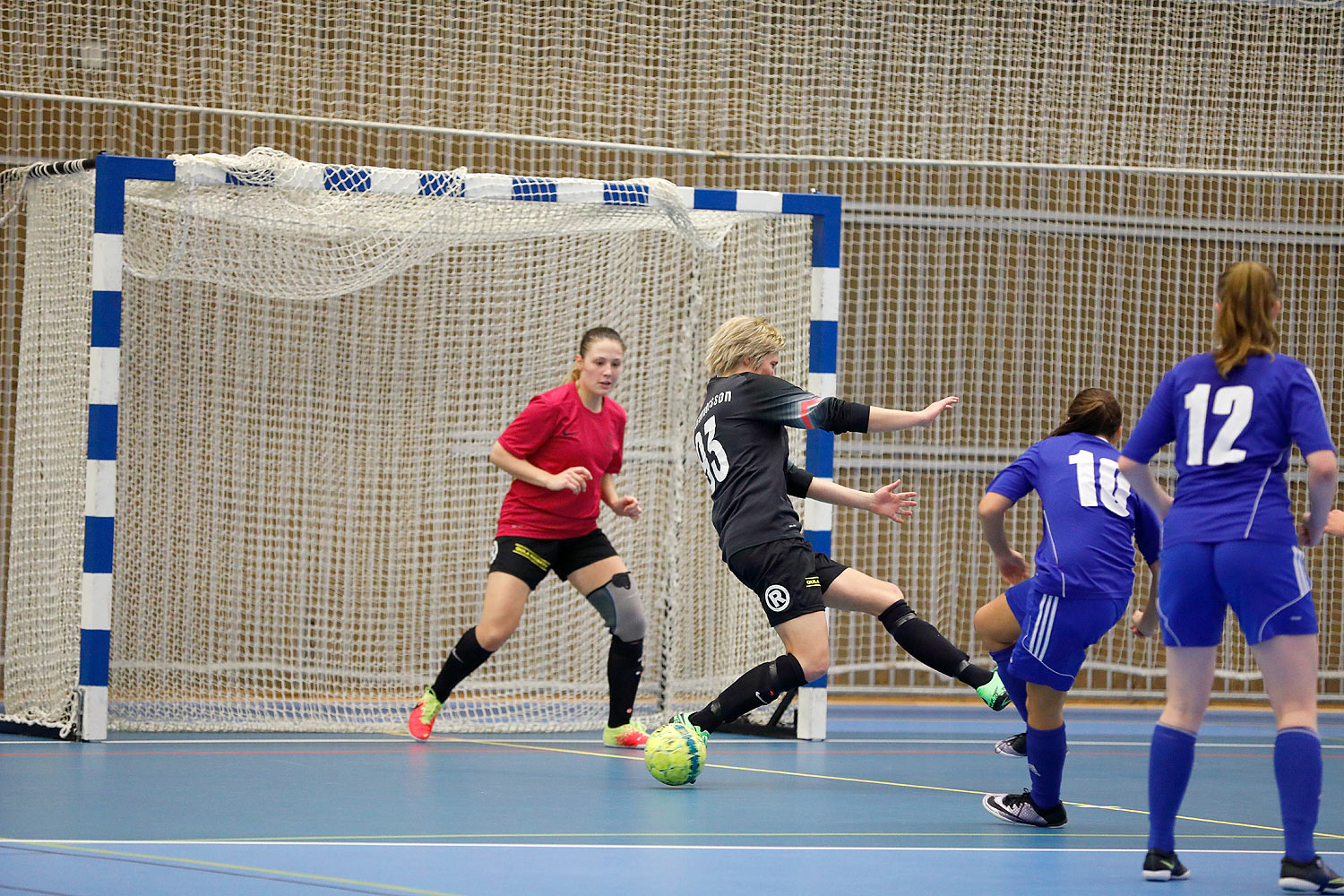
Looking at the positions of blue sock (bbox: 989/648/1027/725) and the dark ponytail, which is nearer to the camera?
the dark ponytail

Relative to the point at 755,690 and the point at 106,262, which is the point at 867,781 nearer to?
the point at 755,690

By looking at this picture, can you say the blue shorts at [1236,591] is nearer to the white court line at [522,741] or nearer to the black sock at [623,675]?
the black sock at [623,675]

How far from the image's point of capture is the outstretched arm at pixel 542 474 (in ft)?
21.3

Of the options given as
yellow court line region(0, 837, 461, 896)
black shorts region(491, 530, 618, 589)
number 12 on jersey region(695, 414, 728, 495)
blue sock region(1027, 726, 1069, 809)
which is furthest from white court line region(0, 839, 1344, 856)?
black shorts region(491, 530, 618, 589)

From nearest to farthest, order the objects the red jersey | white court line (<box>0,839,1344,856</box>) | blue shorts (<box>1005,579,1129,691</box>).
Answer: white court line (<box>0,839,1344,856</box>) → blue shorts (<box>1005,579,1129,691</box>) → the red jersey

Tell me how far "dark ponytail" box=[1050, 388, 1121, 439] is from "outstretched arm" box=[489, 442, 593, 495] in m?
2.08

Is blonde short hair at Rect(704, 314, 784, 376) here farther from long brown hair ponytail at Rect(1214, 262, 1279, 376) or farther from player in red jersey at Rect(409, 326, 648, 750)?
long brown hair ponytail at Rect(1214, 262, 1279, 376)

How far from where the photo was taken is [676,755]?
5488 millimetres

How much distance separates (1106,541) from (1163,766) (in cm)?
115

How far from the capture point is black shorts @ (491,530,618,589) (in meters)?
6.76

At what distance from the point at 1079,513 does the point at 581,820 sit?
1.82m

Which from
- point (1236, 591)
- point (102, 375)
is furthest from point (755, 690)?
point (102, 375)

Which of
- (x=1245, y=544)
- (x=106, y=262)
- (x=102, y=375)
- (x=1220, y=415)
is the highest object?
(x=106, y=262)

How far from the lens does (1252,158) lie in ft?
33.7
